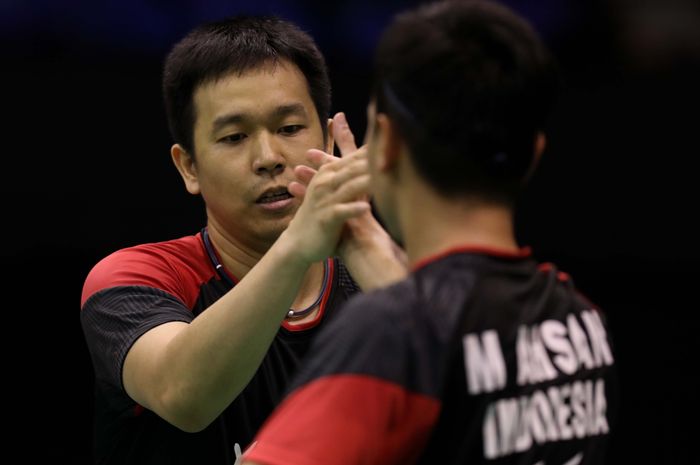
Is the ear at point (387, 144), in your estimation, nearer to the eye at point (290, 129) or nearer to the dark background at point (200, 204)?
the eye at point (290, 129)

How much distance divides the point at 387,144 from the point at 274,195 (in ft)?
3.16

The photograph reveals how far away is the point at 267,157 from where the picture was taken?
266cm

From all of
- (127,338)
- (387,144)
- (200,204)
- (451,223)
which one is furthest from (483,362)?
(200,204)

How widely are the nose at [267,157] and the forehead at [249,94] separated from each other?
0.21ft

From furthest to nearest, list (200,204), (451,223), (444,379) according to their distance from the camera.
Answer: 1. (200,204)
2. (451,223)
3. (444,379)

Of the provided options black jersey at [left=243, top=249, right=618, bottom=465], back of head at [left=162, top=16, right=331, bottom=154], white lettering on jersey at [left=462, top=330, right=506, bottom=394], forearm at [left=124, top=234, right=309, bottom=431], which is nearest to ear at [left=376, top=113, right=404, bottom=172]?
black jersey at [left=243, top=249, right=618, bottom=465]

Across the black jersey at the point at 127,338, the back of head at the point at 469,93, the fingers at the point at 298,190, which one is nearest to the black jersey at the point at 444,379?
the back of head at the point at 469,93

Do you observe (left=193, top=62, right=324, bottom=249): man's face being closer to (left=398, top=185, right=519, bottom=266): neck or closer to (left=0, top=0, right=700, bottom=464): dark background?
(left=398, top=185, right=519, bottom=266): neck

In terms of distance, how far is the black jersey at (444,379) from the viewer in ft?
5.28

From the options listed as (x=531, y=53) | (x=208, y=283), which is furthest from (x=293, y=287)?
(x=531, y=53)

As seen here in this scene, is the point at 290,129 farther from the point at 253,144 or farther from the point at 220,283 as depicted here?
the point at 220,283

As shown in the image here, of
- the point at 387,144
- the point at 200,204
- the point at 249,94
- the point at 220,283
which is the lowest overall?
the point at 200,204

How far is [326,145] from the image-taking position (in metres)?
2.94

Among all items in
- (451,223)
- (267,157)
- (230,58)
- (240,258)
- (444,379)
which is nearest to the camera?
(444,379)
